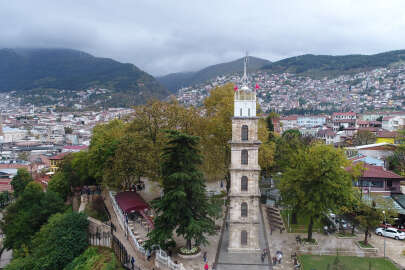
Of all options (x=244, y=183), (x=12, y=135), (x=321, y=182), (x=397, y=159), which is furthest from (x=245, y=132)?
(x=12, y=135)

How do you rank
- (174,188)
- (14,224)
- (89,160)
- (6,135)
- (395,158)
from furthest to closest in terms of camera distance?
(6,135) → (395,158) → (89,160) → (14,224) → (174,188)

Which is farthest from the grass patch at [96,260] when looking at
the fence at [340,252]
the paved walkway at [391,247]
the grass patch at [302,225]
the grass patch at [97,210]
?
the paved walkway at [391,247]

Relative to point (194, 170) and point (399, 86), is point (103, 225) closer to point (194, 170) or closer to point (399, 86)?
point (194, 170)

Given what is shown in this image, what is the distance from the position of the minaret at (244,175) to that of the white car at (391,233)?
10.8 meters

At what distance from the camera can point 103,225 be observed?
84.2 ft

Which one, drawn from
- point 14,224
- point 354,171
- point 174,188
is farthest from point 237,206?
point 14,224

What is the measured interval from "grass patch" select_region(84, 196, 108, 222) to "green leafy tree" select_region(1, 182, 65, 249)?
387 cm

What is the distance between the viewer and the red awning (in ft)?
85.8

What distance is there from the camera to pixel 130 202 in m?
27.1

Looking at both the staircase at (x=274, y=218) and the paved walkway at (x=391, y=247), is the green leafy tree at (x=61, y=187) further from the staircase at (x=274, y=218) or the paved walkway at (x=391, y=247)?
the paved walkway at (x=391, y=247)

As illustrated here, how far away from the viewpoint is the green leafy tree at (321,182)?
23.0 metres

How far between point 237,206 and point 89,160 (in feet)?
65.7

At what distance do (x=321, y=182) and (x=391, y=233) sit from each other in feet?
24.9

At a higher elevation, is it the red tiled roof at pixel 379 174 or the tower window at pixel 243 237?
the red tiled roof at pixel 379 174
